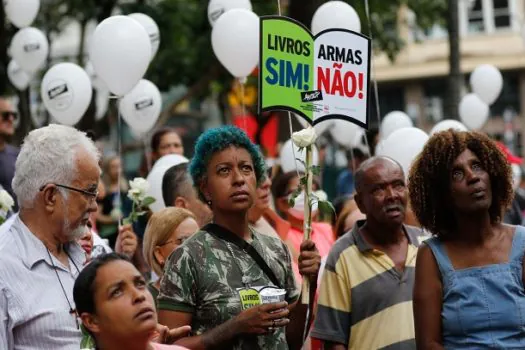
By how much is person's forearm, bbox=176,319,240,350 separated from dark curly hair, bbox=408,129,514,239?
3.31 feet

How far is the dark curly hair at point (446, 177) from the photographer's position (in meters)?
5.23

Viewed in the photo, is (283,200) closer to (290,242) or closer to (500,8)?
(290,242)

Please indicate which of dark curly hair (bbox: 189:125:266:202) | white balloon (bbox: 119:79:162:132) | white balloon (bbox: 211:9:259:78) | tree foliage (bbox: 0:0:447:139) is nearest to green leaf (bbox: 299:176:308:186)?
dark curly hair (bbox: 189:125:266:202)

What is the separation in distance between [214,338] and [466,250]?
3.80ft

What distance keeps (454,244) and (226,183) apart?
1.05 meters

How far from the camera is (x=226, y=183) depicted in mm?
5328

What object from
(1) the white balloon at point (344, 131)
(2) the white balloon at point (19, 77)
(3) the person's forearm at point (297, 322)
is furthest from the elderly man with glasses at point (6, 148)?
(2) the white balloon at point (19, 77)

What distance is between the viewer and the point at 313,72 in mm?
5949

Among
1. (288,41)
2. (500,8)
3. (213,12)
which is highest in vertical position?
(500,8)

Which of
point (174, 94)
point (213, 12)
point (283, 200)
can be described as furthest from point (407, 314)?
point (174, 94)

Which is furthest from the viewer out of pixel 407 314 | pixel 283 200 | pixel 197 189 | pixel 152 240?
pixel 283 200

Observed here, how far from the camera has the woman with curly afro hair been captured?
196 inches

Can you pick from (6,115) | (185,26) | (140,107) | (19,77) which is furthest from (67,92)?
(185,26)

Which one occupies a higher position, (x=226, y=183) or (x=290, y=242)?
(x=226, y=183)
